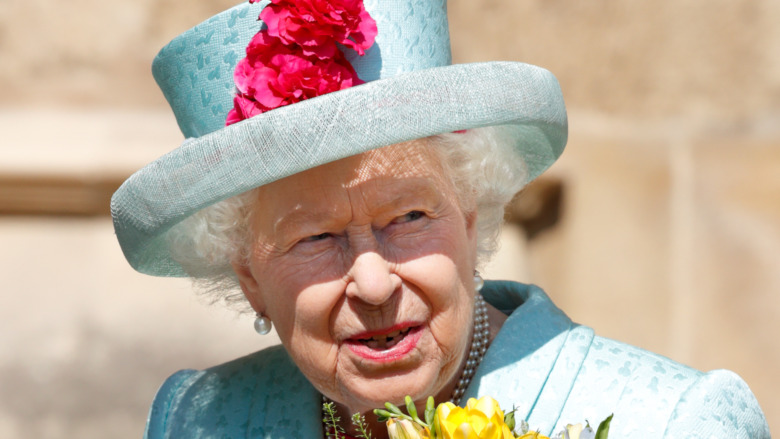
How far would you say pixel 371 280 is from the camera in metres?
1.73

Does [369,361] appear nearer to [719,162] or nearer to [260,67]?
[260,67]

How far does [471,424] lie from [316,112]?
0.60 metres


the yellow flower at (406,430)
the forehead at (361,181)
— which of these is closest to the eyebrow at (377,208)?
the forehead at (361,181)

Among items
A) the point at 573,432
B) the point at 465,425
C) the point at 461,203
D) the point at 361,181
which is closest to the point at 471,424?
the point at 465,425

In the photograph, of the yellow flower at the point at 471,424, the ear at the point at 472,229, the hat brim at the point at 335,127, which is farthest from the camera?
the ear at the point at 472,229

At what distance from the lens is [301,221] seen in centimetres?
179

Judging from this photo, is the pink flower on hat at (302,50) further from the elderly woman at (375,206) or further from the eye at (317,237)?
the eye at (317,237)

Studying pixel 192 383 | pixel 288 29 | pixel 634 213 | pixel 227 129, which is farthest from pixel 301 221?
pixel 634 213

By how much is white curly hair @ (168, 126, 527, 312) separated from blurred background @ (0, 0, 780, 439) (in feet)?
5.51

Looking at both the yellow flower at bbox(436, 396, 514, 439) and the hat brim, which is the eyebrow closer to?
the hat brim

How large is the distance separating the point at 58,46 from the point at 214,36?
2.29m

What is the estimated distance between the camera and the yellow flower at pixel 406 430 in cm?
133

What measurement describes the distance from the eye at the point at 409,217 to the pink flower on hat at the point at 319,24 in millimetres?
325

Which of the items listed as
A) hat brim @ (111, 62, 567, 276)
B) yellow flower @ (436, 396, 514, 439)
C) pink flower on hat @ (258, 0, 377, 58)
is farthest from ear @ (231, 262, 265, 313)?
yellow flower @ (436, 396, 514, 439)
